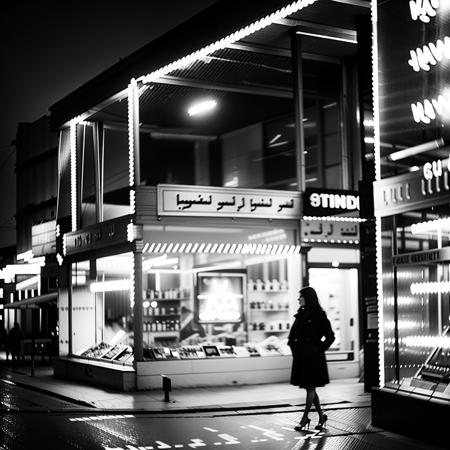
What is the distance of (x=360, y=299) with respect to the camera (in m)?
21.0

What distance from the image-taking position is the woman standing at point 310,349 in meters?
12.4

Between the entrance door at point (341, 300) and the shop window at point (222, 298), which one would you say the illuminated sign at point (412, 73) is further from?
the entrance door at point (341, 300)

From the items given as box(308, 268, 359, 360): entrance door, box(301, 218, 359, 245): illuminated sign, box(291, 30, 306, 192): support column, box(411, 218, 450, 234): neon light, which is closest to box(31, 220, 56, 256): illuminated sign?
box(308, 268, 359, 360): entrance door

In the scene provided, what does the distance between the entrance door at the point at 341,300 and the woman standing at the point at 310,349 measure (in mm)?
7993

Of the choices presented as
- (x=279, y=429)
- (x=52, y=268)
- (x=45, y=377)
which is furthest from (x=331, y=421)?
(x=52, y=268)

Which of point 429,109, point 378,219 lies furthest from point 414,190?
point 429,109

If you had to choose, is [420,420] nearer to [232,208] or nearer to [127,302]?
[232,208]

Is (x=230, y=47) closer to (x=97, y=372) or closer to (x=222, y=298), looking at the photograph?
(x=222, y=298)

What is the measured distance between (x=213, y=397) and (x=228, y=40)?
294 inches

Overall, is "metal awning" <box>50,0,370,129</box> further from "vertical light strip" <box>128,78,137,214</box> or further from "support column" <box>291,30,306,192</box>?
"support column" <box>291,30,306,192</box>

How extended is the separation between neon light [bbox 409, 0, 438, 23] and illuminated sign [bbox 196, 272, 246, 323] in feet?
33.1

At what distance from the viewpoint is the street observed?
444 inches

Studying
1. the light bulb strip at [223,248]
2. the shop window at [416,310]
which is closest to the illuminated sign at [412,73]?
the shop window at [416,310]

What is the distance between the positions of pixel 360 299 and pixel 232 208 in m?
4.35
